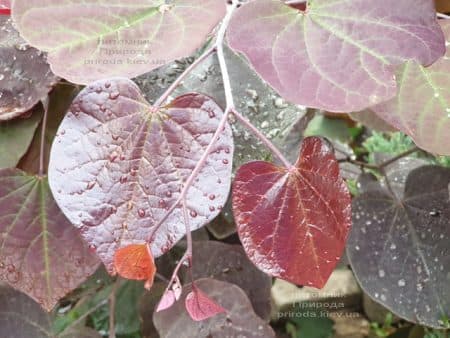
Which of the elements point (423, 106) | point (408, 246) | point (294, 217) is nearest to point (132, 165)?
point (294, 217)

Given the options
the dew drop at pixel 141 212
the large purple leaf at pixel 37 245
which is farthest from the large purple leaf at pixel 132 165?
the large purple leaf at pixel 37 245

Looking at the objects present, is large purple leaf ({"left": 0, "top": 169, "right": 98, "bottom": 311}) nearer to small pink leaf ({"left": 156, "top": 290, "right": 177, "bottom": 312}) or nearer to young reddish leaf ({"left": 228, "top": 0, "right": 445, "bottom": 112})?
small pink leaf ({"left": 156, "top": 290, "right": 177, "bottom": 312})

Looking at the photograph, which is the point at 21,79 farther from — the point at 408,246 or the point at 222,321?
the point at 408,246

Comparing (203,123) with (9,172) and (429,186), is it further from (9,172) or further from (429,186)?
(429,186)


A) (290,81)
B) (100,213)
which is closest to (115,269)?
(100,213)

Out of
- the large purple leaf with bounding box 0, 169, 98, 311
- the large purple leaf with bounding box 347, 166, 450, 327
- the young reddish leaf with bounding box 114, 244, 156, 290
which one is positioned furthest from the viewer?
the large purple leaf with bounding box 347, 166, 450, 327

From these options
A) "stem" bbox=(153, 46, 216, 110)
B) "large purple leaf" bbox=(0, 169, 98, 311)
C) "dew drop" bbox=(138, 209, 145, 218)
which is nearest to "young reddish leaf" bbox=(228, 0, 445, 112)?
"stem" bbox=(153, 46, 216, 110)
